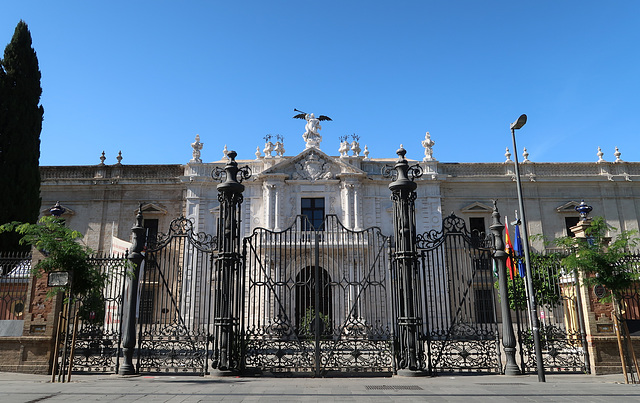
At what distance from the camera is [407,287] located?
1020 cm

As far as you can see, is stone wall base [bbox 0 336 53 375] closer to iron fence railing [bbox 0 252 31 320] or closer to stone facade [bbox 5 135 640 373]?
iron fence railing [bbox 0 252 31 320]

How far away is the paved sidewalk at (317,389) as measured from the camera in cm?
727

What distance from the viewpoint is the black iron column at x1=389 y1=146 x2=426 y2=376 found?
10.0 m

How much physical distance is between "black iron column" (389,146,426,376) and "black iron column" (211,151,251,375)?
11.8 feet

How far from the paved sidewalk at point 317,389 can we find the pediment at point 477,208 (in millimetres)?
16466

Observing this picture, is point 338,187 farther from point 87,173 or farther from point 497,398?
point 497,398

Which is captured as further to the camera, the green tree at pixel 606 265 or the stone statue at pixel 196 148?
the stone statue at pixel 196 148

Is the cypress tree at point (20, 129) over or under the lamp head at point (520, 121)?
over

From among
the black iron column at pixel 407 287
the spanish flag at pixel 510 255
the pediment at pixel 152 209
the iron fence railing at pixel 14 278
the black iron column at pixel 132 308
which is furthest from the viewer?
the pediment at pixel 152 209

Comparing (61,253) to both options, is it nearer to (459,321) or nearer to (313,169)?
(459,321)

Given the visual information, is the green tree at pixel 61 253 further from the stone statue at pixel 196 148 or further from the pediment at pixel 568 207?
the pediment at pixel 568 207

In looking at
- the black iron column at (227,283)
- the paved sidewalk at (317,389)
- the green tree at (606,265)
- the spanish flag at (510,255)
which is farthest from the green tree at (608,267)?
the black iron column at (227,283)

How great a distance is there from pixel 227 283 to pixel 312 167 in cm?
1611

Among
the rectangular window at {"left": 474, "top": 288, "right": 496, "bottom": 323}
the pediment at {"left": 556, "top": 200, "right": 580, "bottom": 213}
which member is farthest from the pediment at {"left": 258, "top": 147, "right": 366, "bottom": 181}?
the pediment at {"left": 556, "top": 200, "right": 580, "bottom": 213}
